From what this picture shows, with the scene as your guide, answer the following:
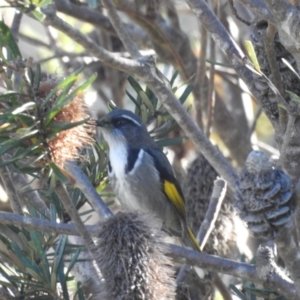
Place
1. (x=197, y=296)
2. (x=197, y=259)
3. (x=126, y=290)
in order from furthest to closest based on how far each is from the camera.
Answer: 1. (x=197, y=296)
2. (x=197, y=259)
3. (x=126, y=290)

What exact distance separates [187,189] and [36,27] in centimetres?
437

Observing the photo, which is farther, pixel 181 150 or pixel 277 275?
pixel 181 150

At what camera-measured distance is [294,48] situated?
1833 mm

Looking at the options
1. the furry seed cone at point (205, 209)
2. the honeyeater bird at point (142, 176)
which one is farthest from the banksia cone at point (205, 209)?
the honeyeater bird at point (142, 176)

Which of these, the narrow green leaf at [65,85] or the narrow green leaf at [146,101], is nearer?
the narrow green leaf at [65,85]

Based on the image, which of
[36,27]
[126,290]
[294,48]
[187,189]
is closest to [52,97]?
[126,290]

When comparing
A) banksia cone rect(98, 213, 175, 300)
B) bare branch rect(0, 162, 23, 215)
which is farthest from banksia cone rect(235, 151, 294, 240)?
bare branch rect(0, 162, 23, 215)

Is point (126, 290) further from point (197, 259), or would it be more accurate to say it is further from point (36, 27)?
point (36, 27)

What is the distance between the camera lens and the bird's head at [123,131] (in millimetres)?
3404

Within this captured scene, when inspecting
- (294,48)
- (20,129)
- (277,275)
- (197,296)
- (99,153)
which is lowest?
(197,296)

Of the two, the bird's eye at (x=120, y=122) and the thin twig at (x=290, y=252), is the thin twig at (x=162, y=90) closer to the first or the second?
the thin twig at (x=290, y=252)

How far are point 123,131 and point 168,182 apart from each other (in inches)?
13.6

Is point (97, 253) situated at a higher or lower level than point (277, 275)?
higher

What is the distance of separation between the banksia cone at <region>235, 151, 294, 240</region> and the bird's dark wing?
5.71 feet
